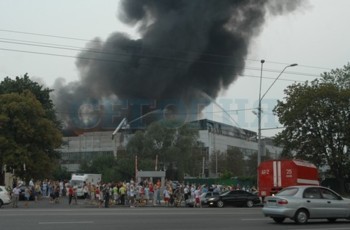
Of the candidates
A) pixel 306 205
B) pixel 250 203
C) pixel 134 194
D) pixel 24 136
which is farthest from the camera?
pixel 24 136

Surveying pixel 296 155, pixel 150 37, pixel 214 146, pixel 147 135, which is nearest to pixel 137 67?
pixel 150 37

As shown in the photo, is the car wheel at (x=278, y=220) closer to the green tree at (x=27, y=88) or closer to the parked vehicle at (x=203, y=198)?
the parked vehicle at (x=203, y=198)

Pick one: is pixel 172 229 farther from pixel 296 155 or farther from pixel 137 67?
pixel 137 67

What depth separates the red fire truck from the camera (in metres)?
30.0

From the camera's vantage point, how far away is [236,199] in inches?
1325

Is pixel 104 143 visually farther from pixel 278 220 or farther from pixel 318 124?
pixel 278 220

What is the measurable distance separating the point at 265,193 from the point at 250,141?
109 meters

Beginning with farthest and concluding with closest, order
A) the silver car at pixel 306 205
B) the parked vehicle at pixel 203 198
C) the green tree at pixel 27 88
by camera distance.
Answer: the green tree at pixel 27 88 < the parked vehicle at pixel 203 198 < the silver car at pixel 306 205

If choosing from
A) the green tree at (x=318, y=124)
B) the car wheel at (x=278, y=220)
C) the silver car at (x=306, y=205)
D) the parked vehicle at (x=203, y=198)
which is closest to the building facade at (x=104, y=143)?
the green tree at (x=318, y=124)

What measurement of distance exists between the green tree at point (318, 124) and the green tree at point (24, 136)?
70.9 ft

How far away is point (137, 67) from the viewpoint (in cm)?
7712

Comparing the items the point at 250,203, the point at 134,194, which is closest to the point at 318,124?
A: the point at 250,203

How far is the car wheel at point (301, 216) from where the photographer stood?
17.0m

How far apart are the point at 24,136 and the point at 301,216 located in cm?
3125
